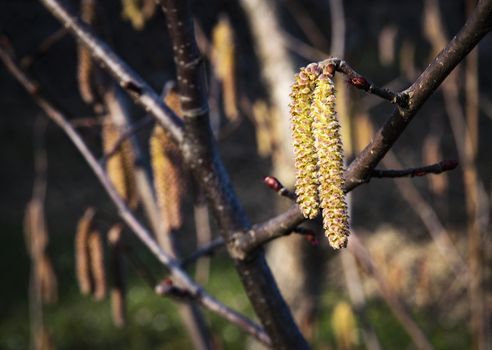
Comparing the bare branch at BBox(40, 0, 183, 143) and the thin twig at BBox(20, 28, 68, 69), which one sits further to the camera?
the thin twig at BBox(20, 28, 68, 69)

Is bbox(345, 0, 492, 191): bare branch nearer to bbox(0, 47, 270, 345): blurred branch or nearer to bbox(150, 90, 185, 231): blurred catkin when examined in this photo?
bbox(0, 47, 270, 345): blurred branch

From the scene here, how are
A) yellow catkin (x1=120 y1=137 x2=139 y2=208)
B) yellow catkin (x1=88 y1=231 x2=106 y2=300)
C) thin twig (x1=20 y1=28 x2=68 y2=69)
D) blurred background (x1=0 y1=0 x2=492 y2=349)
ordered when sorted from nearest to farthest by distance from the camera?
1. thin twig (x1=20 y1=28 x2=68 y2=69)
2. yellow catkin (x1=120 y1=137 x2=139 y2=208)
3. yellow catkin (x1=88 y1=231 x2=106 y2=300)
4. blurred background (x1=0 y1=0 x2=492 y2=349)

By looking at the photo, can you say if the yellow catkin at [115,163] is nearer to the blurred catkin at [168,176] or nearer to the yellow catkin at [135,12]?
the blurred catkin at [168,176]

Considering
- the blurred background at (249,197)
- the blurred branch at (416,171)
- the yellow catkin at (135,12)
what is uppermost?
the blurred background at (249,197)

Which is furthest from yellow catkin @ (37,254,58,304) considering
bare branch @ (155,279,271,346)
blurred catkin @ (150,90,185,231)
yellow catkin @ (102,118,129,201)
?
bare branch @ (155,279,271,346)

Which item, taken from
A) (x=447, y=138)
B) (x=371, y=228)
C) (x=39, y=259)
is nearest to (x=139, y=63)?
(x=371, y=228)

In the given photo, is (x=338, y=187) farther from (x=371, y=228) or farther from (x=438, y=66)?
(x=371, y=228)

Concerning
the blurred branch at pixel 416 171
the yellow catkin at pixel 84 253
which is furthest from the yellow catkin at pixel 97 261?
the blurred branch at pixel 416 171

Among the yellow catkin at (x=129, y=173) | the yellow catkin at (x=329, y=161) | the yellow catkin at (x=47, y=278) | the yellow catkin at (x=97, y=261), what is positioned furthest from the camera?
the yellow catkin at (x=47, y=278)
